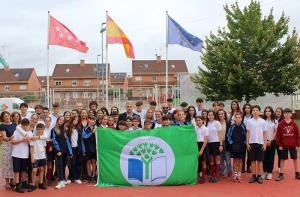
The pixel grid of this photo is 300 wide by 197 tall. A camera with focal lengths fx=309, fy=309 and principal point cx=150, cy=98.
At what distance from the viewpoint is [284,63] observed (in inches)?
653

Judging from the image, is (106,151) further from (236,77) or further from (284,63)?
(284,63)

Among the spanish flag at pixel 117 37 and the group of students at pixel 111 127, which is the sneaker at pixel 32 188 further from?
the spanish flag at pixel 117 37

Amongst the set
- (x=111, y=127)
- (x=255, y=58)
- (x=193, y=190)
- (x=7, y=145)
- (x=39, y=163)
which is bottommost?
(x=193, y=190)

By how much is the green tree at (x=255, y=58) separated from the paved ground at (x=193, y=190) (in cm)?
1013

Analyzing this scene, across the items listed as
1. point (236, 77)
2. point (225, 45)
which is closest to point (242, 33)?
point (225, 45)

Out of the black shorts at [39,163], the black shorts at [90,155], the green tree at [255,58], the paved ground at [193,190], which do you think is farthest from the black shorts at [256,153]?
the green tree at [255,58]

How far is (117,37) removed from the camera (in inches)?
482

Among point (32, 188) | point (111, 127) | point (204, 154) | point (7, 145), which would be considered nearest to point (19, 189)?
point (32, 188)

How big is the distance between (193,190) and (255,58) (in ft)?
39.9

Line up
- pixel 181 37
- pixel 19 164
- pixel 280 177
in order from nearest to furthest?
pixel 19 164 < pixel 280 177 < pixel 181 37

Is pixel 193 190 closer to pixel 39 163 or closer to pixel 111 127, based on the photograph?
pixel 111 127

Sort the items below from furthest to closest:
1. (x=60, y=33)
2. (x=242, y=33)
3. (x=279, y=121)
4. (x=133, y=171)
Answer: (x=242, y=33)
(x=60, y=33)
(x=279, y=121)
(x=133, y=171)

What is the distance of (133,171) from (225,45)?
12250 millimetres


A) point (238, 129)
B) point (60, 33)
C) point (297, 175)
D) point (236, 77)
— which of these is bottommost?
point (297, 175)
